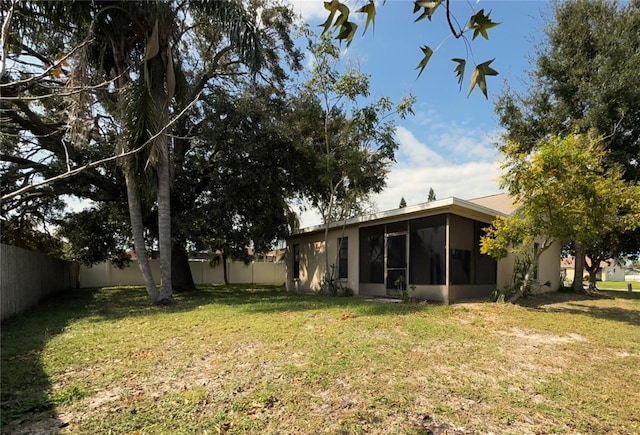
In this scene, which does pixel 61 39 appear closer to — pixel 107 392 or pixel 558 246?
pixel 107 392

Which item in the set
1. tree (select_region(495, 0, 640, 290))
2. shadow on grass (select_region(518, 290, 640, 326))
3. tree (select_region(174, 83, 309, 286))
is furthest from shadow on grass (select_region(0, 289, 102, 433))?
tree (select_region(495, 0, 640, 290))

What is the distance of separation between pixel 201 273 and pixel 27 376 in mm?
20153

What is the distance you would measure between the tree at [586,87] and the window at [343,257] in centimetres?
663

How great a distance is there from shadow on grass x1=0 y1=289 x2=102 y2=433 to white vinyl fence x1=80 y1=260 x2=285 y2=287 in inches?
538

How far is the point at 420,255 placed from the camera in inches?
418

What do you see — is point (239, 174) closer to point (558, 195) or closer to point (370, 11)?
point (558, 195)

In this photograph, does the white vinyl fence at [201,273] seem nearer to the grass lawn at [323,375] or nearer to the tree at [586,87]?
the grass lawn at [323,375]

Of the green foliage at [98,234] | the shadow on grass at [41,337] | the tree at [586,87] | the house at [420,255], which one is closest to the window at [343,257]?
the house at [420,255]

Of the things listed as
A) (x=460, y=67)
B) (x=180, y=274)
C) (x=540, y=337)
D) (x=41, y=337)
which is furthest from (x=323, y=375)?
(x=180, y=274)

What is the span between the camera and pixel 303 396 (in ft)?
12.3

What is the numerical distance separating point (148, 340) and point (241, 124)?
883 cm

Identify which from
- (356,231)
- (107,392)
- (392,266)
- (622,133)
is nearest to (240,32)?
(356,231)

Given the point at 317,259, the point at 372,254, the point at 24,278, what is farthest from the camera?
the point at 317,259

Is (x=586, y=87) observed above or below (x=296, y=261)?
above
